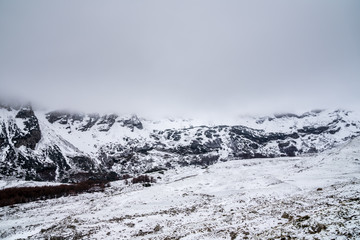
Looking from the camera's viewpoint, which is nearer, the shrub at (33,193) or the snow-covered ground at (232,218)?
the snow-covered ground at (232,218)

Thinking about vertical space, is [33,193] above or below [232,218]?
below

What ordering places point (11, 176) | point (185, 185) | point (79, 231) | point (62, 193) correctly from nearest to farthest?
point (79, 231)
point (185, 185)
point (62, 193)
point (11, 176)

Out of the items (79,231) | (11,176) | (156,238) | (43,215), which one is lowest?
(11,176)

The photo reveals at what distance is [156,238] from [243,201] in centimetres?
1705

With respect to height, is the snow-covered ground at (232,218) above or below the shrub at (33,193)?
above

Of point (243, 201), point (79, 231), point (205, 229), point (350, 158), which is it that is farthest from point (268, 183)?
point (79, 231)

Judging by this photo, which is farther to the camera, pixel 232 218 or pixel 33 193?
pixel 33 193

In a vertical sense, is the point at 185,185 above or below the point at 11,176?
above

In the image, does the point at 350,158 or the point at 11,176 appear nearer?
the point at 350,158

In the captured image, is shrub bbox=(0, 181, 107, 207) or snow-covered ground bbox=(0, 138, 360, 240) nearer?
snow-covered ground bbox=(0, 138, 360, 240)

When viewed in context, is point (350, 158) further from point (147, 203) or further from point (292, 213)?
point (147, 203)

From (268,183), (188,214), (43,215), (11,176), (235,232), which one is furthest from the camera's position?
(11,176)

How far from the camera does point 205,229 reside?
20.0 metres

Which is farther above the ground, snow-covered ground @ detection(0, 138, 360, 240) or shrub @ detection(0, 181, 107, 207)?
snow-covered ground @ detection(0, 138, 360, 240)
